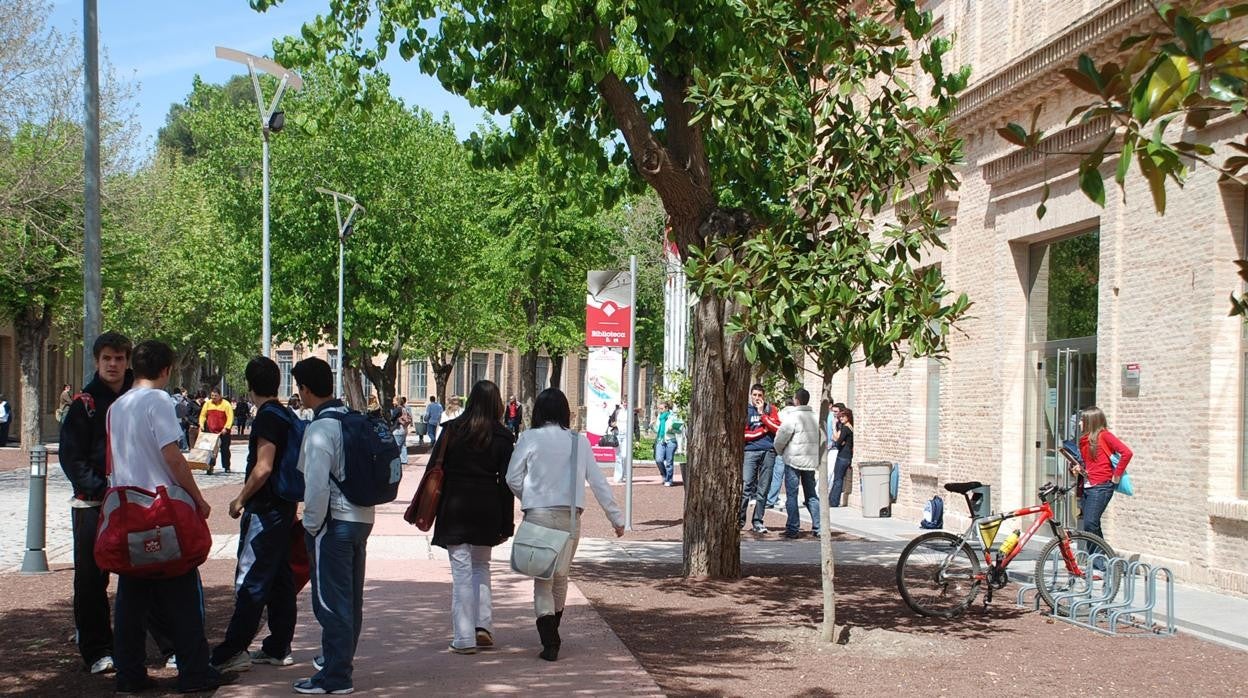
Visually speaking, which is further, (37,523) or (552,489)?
(37,523)

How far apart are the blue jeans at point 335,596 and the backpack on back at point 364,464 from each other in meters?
0.18

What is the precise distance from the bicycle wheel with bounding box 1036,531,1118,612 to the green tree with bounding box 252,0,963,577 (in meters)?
2.65

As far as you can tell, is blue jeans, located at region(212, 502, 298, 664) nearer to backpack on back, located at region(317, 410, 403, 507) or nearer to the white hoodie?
backpack on back, located at region(317, 410, 403, 507)

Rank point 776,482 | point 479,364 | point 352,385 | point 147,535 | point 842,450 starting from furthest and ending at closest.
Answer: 1. point 479,364
2. point 352,385
3. point 842,450
4. point 776,482
5. point 147,535

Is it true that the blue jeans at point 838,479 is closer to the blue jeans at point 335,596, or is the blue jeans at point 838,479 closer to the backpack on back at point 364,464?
the backpack on back at point 364,464

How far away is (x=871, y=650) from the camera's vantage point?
9203mm

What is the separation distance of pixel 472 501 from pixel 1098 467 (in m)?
6.58

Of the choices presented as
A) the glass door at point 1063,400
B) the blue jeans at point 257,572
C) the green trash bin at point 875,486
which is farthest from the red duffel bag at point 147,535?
the green trash bin at point 875,486

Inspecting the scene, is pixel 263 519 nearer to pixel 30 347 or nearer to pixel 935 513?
pixel 935 513

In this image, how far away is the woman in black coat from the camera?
8.36 metres

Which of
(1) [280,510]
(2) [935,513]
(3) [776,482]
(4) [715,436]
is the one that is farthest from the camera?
(3) [776,482]

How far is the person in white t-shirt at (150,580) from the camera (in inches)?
276

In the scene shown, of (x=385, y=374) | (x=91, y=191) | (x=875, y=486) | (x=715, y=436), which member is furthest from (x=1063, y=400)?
(x=385, y=374)

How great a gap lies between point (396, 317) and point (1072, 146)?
34.6 meters
